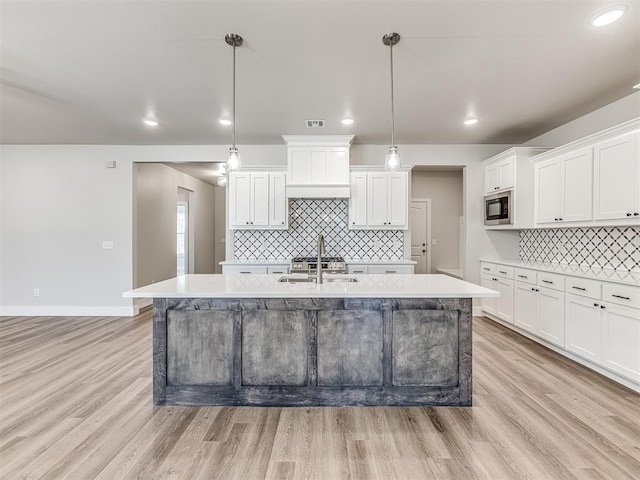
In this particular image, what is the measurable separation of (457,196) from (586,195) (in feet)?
11.9

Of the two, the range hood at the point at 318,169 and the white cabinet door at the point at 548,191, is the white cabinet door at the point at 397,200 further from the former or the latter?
the white cabinet door at the point at 548,191

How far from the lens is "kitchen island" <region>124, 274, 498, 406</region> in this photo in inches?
95.7

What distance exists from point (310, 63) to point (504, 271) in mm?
3511

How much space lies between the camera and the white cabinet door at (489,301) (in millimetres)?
4672

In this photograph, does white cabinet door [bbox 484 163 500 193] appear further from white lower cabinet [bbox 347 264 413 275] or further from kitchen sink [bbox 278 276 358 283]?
kitchen sink [bbox 278 276 358 283]

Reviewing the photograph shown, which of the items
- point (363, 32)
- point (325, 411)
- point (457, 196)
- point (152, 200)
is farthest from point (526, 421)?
point (152, 200)

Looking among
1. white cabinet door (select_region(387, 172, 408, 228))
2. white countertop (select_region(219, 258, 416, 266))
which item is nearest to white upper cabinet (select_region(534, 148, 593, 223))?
white cabinet door (select_region(387, 172, 408, 228))

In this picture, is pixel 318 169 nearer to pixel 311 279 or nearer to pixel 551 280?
pixel 311 279

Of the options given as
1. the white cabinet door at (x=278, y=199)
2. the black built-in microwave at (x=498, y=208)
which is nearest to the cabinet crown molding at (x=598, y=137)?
the black built-in microwave at (x=498, y=208)

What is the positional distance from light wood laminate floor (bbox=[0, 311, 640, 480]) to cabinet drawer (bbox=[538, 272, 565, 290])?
2.58 ft

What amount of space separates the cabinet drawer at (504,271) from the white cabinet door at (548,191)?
68cm

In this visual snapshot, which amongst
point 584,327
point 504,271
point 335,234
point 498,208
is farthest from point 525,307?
point 335,234

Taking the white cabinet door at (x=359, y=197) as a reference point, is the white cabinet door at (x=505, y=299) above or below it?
below

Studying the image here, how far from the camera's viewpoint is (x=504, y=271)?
4.36 m
